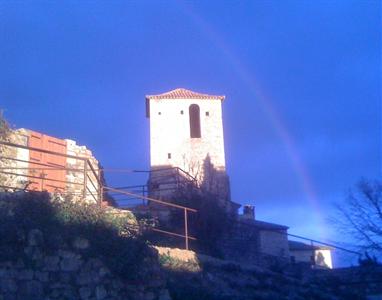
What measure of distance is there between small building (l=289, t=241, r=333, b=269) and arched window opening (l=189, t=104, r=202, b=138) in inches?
436

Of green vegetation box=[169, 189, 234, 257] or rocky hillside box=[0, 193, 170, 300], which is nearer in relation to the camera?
rocky hillside box=[0, 193, 170, 300]

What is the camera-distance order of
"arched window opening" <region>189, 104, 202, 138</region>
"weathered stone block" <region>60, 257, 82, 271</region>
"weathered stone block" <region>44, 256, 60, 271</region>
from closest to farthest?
"weathered stone block" <region>44, 256, 60, 271</region>, "weathered stone block" <region>60, 257, 82, 271</region>, "arched window opening" <region>189, 104, 202, 138</region>

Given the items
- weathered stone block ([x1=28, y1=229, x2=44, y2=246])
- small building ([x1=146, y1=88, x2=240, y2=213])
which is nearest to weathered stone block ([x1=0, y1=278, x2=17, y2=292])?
weathered stone block ([x1=28, y1=229, x2=44, y2=246])

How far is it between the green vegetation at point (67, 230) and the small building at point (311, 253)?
30.7m

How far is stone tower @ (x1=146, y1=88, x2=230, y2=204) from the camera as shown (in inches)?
1441

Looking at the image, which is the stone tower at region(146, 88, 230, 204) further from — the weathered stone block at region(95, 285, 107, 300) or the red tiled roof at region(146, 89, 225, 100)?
the weathered stone block at region(95, 285, 107, 300)

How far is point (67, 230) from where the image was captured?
10.0m

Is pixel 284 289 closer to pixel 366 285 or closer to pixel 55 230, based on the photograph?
pixel 366 285

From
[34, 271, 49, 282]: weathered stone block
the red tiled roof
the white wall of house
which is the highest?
the red tiled roof

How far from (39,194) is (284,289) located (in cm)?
800

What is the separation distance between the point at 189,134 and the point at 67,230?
A: 2821 centimetres

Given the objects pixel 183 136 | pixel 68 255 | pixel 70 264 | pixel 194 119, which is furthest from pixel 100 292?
pixel 194 119

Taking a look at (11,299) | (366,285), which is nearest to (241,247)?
(366,285)

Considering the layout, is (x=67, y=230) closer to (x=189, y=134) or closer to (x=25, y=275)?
(x=25, y=275)
